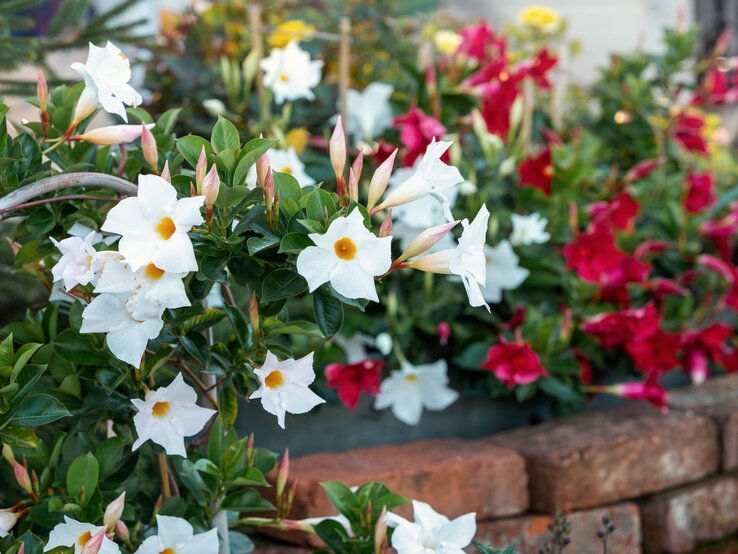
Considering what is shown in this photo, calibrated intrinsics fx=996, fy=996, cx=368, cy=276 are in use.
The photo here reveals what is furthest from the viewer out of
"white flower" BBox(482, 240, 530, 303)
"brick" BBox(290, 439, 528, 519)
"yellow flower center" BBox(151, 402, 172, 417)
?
"white flower" BBox(482, 240, 530, 303)

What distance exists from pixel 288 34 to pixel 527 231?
1072 millimetres

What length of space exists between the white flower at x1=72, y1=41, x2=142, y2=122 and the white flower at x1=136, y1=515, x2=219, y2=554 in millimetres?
Answer: 566

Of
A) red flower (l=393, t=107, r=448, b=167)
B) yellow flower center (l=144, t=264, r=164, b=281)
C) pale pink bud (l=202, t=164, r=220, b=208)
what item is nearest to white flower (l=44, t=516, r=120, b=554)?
yellow flower center (l=144, t=264, r=164, b=281)

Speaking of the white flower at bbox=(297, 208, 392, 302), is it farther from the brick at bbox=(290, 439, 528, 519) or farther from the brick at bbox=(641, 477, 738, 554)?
the brick at bbox=(641, 477, 738, 554)

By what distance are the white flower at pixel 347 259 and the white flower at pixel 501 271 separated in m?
1.29

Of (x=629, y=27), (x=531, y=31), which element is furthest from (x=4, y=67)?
(x=629, y=27)

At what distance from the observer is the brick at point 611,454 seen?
234 cm

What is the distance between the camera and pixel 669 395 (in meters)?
2.87

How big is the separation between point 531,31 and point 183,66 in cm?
229

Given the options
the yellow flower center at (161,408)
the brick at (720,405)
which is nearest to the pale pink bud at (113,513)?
the yellow flower center at (161,408)

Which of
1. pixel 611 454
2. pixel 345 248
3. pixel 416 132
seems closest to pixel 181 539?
pixel 345 248

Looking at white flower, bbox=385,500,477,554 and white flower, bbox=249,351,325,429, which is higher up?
white flower, bbox=249,351,325,429

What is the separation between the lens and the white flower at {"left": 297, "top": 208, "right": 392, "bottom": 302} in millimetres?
1180

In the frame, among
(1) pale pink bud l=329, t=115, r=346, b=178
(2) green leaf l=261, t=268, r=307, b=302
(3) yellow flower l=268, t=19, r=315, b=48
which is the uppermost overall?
(1) pale pink bud l=329, t=115, r=346, b=178
